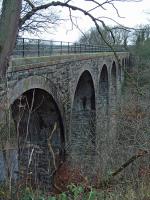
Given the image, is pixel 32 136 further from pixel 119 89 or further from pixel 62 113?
pixel 119 89

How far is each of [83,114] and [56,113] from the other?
31.0 ft

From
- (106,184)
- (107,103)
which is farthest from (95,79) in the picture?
(106,184)

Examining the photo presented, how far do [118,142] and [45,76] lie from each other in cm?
→ 300

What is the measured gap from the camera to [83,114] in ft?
77.3

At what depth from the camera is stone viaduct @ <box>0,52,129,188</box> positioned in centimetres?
914

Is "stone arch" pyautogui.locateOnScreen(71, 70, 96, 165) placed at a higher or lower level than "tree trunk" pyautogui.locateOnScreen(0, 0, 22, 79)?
lower

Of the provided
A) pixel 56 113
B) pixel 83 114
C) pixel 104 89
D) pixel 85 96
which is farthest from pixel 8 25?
pixel 104 89

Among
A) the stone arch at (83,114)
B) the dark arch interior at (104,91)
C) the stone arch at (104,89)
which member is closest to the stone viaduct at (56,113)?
the stone arch at (83,114)

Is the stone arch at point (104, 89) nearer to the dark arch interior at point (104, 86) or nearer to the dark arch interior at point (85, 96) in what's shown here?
the dark arch interior at point (104, 86)

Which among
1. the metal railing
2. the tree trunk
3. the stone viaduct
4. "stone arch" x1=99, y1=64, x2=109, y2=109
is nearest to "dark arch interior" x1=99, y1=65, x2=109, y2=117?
"stone arch" x1=99, y1=64, x2=109, y2=109

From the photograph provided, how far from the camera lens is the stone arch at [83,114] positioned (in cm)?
2034

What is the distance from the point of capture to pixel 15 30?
4.43 metres

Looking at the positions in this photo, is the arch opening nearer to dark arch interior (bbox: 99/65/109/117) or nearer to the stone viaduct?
dark arch interior (bbox: 99/65/109/117)

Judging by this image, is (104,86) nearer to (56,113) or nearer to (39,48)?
(56,113)
